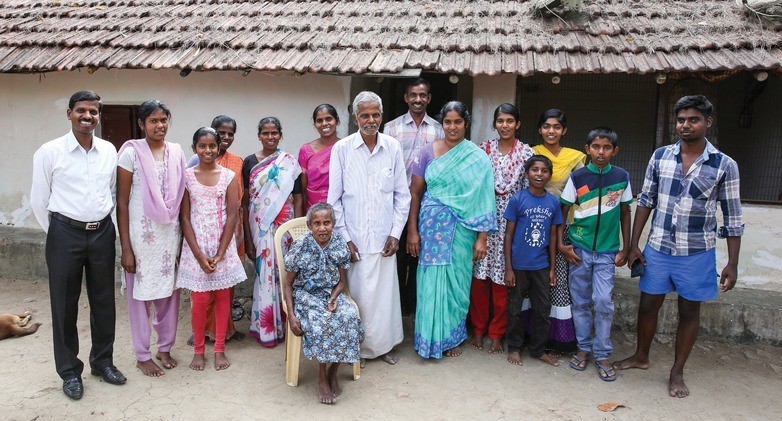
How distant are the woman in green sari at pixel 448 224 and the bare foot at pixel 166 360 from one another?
5.73 ft

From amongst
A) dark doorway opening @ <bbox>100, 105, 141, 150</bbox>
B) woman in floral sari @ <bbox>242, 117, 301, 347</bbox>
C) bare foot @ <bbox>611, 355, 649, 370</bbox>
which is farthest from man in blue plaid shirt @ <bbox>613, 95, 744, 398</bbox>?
dark doorway opening @ <bbox>100, 105, 141, 150</bbox>

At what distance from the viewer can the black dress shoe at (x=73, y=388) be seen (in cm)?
345

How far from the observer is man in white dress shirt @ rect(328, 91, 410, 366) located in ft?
12.7

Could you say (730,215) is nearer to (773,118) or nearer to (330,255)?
(330,255)

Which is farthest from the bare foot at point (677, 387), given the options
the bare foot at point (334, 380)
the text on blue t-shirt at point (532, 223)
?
the bare foot at point (334, 380)

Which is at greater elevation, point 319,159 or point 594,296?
point 319,159

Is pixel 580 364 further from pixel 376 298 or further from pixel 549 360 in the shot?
pixel 376 298

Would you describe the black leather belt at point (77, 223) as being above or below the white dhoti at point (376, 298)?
above

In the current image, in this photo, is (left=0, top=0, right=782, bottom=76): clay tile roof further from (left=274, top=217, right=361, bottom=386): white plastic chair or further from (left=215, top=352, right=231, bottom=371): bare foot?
(left=215, top=352, right=231, bottom=371): bare foot

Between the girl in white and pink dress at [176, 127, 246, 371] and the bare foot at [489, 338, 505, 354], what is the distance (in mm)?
1982

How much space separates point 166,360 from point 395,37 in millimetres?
3332

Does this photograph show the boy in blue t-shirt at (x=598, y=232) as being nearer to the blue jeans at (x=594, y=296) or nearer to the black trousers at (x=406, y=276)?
the blue jeans at (x=594, y=296)

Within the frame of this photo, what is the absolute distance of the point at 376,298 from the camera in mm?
3943

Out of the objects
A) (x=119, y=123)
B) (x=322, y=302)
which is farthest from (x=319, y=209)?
(x=119, y=123)
